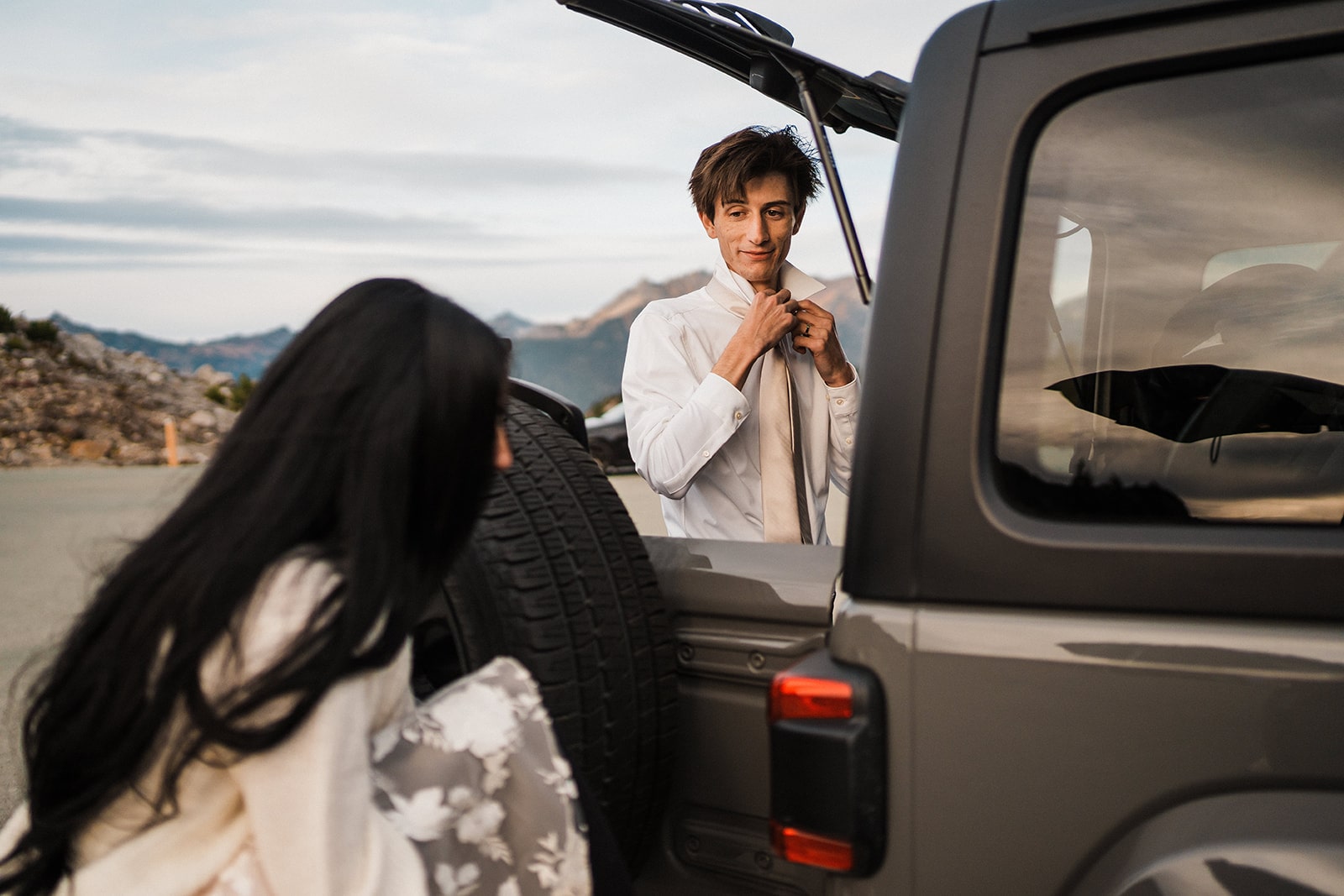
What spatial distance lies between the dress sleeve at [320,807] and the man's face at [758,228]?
1.89m

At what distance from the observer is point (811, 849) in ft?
4.33

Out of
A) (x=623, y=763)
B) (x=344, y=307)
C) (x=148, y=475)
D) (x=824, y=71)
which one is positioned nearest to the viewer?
(x=344, y=307)

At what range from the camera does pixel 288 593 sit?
111 cm

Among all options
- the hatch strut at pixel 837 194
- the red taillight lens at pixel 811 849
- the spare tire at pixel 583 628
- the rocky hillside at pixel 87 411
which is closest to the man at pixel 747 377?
the hatch strut at pixel 837 194

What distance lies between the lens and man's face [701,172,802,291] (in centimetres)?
275

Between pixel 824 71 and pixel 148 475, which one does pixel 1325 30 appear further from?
pixel 148 475

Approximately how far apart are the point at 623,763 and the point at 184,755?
2.30ft

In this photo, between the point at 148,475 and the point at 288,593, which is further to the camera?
the point at 148,475

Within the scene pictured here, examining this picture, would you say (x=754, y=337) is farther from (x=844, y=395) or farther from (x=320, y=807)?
(x=320, y=807)

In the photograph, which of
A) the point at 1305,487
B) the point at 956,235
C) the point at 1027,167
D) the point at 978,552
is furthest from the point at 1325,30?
the point at 978,552

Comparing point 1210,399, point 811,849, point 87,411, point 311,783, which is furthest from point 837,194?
point 87,411

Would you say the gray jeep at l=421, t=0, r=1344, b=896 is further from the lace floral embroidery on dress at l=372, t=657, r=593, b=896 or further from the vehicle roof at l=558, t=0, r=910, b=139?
the vehicle roof at l=558, t=0, r=910, b=139

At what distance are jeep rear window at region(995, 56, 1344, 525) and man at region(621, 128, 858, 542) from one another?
110cm

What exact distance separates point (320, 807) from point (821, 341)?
178cm
